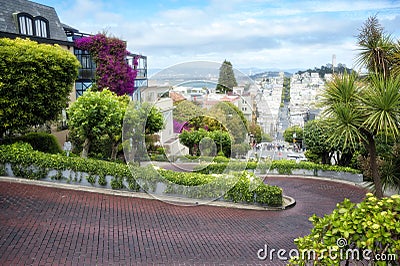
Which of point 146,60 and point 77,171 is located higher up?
point 146,60

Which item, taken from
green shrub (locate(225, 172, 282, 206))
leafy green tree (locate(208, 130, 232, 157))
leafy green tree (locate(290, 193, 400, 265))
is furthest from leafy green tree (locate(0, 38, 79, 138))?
leafy green tree (locate(290, 193, 400, 265))

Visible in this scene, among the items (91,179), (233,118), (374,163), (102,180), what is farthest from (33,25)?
(374,163)

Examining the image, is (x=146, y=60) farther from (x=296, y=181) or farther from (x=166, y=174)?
(x=166, y=174)

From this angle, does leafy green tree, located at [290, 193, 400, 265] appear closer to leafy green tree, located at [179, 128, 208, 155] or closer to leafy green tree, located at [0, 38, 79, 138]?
leafy green tree, located at [0, 38, 79, 138]

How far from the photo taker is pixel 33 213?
842 centimetres

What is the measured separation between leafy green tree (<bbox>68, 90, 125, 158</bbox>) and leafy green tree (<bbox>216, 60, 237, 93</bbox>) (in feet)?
18.5

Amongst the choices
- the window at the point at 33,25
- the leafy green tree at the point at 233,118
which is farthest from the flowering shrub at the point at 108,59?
the leafy green tree at the point at 233,118

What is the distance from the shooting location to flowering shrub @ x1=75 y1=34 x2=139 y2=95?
79.4 ft

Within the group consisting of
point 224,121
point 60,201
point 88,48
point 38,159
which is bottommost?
point 60,201

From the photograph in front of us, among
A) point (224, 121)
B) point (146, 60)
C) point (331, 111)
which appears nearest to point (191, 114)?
point (224, 121)

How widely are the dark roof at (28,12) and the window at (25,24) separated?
0.90 feet

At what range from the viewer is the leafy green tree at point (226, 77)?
10102mm

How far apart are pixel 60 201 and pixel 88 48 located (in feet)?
55.1

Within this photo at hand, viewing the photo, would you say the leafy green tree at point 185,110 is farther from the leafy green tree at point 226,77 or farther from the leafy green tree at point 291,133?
the leafy green tree at point 291,133
